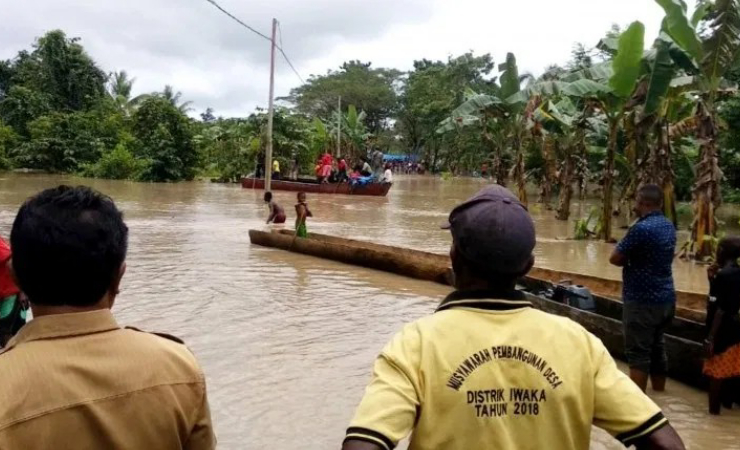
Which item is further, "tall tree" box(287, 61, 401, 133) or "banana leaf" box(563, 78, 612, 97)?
"tall tree" box(287, 61, 401, 133)

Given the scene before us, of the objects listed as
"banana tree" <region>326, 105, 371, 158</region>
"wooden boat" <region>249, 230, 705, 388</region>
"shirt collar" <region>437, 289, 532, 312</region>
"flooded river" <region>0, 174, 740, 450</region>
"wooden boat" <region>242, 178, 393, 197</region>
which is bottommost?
"flooded river" <region>0, 174, 740, 450</region>

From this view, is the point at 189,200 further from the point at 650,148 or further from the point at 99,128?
the point at 99,128

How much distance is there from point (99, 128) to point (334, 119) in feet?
40.5

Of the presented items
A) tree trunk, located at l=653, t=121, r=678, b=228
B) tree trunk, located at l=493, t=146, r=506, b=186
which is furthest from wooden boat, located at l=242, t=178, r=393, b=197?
tree trunk, located at l=653, t=121, r=678, b=228

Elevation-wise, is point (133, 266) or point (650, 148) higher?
point (650, 148)

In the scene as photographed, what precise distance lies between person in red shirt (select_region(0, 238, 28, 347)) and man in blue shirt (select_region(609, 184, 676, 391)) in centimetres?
364

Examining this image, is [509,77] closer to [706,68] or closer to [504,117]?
[504,117]

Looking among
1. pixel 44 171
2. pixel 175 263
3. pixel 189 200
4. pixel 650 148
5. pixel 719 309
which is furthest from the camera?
pixel 44 171

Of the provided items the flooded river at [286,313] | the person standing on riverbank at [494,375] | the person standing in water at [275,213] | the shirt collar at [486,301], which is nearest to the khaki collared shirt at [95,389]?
the person standing on riverbank at [494,375]

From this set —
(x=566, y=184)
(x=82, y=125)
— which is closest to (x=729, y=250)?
(x=566, y=184)

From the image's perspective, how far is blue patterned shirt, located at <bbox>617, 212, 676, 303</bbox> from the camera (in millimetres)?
4922

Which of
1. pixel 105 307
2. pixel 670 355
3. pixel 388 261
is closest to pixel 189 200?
pixel 388 261

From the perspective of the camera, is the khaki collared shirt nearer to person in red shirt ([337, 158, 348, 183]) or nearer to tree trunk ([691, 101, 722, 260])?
tree trunk ([691, 101, 722, 260])

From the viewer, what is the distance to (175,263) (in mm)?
11336
